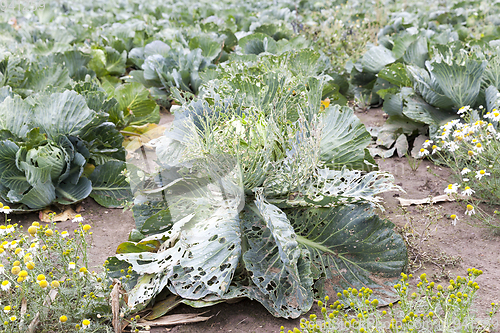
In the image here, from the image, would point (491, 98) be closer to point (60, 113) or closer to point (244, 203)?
point (244, 203)

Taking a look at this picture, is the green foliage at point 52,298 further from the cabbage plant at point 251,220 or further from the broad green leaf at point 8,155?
the broad green leaf at point 8,155

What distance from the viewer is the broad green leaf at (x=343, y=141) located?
9.71ft

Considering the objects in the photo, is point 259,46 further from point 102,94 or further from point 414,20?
point 414,20

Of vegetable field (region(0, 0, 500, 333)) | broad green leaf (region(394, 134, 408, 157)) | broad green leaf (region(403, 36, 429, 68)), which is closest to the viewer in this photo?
vegetable field (region(0, 0, 500, 333))

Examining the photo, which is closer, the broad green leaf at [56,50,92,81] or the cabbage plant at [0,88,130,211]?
the cabbage plant at [0,88,130,211]

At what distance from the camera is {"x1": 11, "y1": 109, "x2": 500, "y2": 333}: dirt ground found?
2391 mm

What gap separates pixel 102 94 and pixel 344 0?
1019 centimetres

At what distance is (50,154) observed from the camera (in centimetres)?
346

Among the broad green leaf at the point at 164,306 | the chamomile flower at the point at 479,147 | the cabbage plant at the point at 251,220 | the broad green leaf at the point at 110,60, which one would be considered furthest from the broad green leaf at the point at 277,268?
the broad green leaf at the point at 110,60

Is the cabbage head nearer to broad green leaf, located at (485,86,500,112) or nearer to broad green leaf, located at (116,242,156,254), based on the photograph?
broad green leaf, located at (116,242,156,254)

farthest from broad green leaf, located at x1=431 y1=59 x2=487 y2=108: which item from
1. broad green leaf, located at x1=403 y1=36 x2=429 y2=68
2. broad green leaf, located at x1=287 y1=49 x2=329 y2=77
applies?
broad green leaf, located at x1=287 y1=49 x2=329 y2=77

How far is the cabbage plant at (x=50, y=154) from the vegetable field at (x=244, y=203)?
0.01 meters

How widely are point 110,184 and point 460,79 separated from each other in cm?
324

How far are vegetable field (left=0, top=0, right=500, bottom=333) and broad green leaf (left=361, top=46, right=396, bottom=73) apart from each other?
2.03ft
